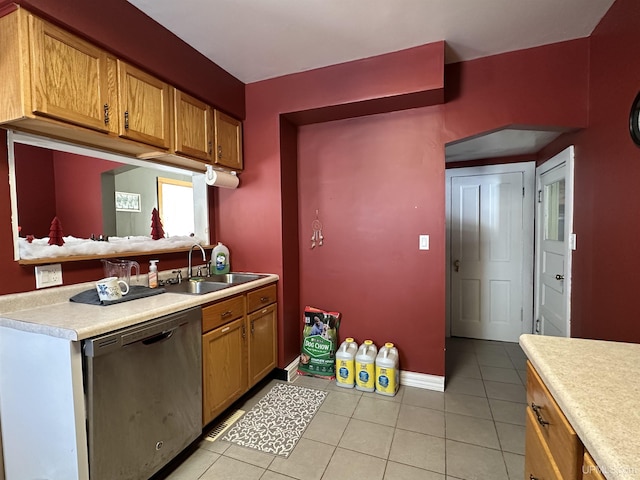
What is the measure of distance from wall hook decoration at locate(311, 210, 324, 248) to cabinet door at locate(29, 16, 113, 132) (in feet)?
5.37

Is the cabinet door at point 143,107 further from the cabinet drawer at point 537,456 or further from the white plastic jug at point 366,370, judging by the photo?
the cabinet drawer at point 537,456

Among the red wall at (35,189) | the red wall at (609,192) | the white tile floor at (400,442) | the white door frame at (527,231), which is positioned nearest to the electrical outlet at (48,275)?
A: the red wall at (35,189)

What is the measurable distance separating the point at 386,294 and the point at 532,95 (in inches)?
70.8

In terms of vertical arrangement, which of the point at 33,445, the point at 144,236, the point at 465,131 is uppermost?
the point at 465,131

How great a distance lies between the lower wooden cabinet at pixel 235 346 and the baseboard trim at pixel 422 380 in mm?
1092

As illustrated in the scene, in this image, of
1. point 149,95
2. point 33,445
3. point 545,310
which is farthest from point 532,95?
point 33,445

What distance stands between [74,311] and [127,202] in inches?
37.0

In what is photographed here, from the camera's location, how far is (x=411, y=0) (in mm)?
1648

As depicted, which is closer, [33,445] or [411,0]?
[33,445]

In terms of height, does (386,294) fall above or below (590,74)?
below

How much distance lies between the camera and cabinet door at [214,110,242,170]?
7.76 ft

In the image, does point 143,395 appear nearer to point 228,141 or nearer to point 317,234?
point 317,234

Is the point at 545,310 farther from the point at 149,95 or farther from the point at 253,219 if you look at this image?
the point at 149,95

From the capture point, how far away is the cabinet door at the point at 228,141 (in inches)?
93.1
